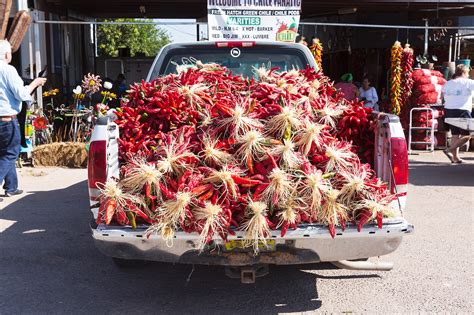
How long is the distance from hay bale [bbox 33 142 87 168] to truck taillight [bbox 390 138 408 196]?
→ 7.95 meters

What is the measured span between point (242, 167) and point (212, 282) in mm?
1456

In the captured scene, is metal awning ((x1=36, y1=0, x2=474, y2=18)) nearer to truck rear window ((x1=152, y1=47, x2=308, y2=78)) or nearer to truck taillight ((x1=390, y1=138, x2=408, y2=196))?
truck rear window ((x1=152, y1=47, x2=308, y2=78))

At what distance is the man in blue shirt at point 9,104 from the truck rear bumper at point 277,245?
14.6 feet

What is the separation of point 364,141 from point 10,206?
5.27 meters

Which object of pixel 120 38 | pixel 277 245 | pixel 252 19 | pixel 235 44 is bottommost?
pixel 277 245

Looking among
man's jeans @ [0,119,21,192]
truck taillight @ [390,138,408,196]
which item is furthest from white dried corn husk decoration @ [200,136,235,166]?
man's jeans @ [0,119,21,192]

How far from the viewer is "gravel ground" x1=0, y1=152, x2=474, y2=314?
403cm

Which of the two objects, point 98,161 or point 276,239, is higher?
point 98,161

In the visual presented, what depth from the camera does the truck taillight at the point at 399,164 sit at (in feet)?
12.0

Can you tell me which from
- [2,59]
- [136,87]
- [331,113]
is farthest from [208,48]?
[2,59]

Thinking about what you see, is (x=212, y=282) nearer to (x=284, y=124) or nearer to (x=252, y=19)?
(x=284, y=124)

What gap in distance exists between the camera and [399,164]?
3.67m

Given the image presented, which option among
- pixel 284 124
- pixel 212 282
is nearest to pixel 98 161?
pixel 284 124

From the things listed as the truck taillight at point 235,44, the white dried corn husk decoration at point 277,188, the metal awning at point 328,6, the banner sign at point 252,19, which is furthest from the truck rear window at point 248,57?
the metal awning at point 328,6
